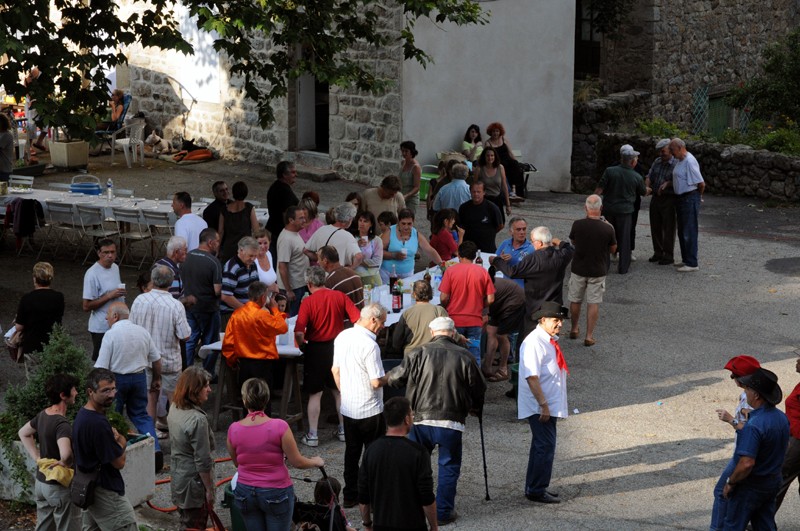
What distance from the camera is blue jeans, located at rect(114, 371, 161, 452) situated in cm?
884

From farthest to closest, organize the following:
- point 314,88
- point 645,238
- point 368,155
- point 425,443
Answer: point 314,88 < point 368,155 < point 645,238 < point 425,443

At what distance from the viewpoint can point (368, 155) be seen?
780 inches

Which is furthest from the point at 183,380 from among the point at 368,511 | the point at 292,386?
the point at 292,386

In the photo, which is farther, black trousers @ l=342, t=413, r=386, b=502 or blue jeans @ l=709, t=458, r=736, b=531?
black trousers @ l=342, t=413, r=386, b=502

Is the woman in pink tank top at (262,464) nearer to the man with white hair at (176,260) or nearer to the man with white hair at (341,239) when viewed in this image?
the man with white hair at (176,260)

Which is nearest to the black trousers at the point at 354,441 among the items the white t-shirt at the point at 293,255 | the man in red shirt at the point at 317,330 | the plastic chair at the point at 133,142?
the man in red shirt at the point at 317,330

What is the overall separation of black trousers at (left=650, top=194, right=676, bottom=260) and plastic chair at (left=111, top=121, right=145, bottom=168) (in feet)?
33.9

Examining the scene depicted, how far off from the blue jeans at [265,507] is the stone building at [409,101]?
12381mm

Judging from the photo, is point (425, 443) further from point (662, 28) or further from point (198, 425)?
point (662, 28)

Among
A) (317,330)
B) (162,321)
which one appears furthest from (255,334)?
(162,321)

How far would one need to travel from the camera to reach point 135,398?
893 centimetres

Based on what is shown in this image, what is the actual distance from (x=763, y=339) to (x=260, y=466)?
7185 millimetres

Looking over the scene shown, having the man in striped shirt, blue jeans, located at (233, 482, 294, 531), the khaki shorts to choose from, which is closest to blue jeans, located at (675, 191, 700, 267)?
the khaki shorts

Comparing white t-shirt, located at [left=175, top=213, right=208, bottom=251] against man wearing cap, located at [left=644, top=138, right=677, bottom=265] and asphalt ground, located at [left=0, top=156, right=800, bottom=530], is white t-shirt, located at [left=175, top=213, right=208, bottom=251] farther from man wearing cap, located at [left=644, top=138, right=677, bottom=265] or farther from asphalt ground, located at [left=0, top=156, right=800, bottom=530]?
man wearing cap, located at [left=644, top=138, right=677, bottom=265]
